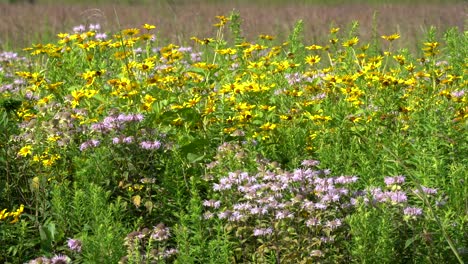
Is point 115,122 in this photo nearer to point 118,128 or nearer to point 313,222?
point 118,128

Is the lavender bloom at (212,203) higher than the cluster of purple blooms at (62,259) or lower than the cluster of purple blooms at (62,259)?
higher

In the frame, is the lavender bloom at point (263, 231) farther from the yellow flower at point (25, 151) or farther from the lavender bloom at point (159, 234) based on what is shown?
the yellow flower at point (25, 151)

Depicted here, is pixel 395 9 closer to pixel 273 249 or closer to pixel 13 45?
pixel 13 45

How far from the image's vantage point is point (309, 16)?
36.9 feet

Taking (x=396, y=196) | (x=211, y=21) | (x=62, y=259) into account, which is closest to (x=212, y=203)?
(x=62, y=259)

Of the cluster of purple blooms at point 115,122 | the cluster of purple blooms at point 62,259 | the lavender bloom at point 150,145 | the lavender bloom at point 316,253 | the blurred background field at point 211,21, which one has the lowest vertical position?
the blurred background field at point 211,21

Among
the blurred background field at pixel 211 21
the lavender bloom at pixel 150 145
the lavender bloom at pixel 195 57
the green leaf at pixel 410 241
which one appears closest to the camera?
the green leaf at pixel 410 241

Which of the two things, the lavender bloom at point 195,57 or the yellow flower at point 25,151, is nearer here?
the yellow flower at point 25,151

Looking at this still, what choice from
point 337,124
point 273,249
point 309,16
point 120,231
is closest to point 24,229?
point 120,231

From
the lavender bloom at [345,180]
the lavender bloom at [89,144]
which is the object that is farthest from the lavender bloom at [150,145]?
the lavender bloom at [345,180]

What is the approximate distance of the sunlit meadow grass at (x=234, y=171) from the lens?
3119 mm

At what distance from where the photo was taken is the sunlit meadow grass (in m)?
3.12

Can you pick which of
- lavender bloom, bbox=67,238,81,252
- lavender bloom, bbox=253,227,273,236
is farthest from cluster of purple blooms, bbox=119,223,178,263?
lavender bloom, bbox=253,227,273,236

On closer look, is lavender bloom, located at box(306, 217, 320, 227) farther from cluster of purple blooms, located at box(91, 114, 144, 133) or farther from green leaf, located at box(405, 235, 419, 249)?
cluster of purple blooms, located at box(91, 114, 144, 133)
